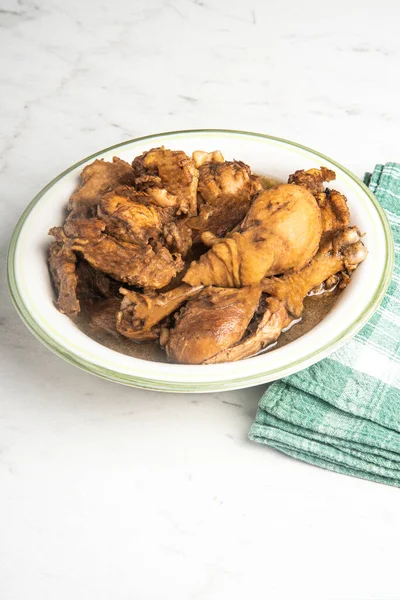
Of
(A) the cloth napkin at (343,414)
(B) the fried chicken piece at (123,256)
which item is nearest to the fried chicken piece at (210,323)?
(B) the fried chicken piece at (123,256)

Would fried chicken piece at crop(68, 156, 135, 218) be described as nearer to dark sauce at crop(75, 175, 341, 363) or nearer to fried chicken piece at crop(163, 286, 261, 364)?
dark sauce at crop(75, 175, 341, 363)

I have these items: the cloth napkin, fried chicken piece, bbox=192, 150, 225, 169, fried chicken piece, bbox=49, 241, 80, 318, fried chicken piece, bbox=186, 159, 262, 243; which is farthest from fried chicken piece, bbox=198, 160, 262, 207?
the cloth napkin

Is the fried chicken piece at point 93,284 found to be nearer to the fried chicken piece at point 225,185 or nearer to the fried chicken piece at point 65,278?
the fried chicken piece at point 65,278

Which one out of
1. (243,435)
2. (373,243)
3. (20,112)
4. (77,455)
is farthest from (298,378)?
(20,112)

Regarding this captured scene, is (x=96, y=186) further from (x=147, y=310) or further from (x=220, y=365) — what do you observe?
(x=220, y=365)

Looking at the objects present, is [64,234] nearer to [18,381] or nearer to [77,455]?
[18,381]
